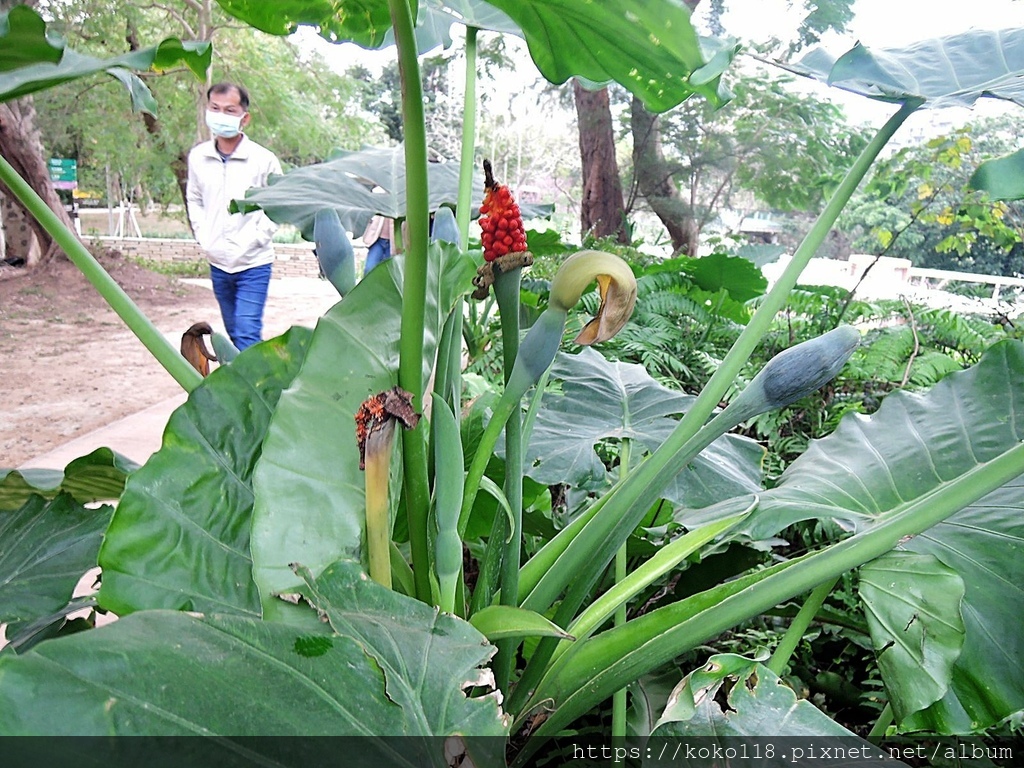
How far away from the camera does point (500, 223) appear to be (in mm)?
607

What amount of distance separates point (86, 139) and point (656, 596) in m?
11.7

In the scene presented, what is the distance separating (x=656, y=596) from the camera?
3.56 ft

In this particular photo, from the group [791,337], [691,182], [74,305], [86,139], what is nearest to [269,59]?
[86,139]

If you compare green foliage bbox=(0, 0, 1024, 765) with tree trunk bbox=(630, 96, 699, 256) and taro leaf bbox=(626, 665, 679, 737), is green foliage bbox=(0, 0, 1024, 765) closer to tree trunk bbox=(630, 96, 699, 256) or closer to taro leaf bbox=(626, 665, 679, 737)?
taro leaf bbox=(626, 665, 679, 737)

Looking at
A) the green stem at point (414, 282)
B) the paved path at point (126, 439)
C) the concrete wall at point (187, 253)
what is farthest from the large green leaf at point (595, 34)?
the concrete wall at point (187, 253)

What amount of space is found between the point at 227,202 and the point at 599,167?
412 centimetres

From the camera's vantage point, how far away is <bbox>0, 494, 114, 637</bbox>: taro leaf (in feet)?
2.42

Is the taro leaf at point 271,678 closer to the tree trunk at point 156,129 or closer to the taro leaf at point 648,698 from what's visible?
the taro leaf at point 648,698

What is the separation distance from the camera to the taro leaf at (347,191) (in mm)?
1065

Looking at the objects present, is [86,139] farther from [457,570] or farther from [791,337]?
[457,570]

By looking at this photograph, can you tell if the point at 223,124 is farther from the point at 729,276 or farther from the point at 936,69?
the point at 936,69

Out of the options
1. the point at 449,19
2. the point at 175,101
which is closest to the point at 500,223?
the point at 449,19

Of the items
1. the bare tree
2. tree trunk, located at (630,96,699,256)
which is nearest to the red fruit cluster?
the bare tree

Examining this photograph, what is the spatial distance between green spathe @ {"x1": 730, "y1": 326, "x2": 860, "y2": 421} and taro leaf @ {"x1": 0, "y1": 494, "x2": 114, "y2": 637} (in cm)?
69
